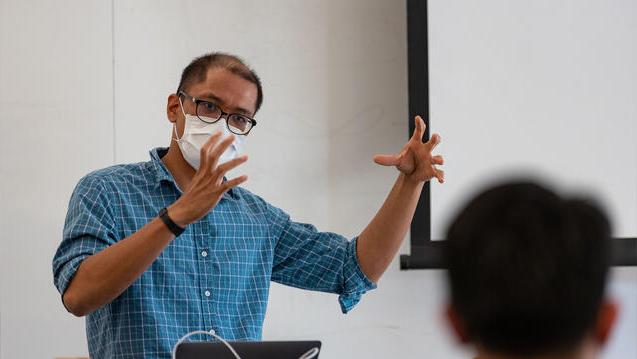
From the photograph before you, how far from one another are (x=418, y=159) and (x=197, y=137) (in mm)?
493

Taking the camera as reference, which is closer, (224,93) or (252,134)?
(224,93)

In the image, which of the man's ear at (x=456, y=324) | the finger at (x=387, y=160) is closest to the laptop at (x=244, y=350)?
the finger at (x=387, y=160)

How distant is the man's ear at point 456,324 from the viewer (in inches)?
28.0

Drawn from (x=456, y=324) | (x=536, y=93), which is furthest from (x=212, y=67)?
(x=456, y=324)

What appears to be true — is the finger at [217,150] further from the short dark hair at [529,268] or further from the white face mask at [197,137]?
the short dark hair at [529,268]

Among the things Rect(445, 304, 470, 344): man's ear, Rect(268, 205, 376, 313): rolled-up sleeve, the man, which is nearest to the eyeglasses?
the man

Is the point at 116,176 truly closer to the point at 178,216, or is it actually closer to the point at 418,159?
the point at 178,216

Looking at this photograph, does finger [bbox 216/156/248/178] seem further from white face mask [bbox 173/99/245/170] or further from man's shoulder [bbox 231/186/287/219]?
man's shoulder [bbox 231/186/287/219]

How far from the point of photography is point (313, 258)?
2.04 meters

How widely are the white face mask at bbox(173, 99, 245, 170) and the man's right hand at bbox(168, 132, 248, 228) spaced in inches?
12.7

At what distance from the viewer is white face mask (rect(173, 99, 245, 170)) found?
189 cm

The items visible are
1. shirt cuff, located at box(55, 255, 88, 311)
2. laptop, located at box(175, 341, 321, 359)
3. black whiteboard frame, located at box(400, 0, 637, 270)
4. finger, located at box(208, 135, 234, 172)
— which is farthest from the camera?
black whiteboard frame, located at box(400, 0, 637, 270)

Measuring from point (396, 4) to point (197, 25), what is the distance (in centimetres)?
64

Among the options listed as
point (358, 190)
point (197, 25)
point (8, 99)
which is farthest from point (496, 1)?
point (8, 99)
